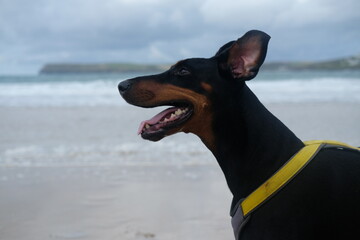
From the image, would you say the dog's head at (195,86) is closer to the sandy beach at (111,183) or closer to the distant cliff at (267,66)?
the sandy beach at (111,183)

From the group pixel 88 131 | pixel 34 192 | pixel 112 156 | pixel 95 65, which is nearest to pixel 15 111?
pixel 88 131

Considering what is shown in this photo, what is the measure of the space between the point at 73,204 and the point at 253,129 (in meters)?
3.03

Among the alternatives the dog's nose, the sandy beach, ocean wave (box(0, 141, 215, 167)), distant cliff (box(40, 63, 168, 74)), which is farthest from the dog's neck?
distant cliff (box(40, 63, 168, 74))

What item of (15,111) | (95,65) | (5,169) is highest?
(5,169)

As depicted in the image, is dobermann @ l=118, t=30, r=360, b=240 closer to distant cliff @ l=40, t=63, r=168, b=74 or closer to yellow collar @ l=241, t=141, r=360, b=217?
yellow collar @ l=241, t=141, r=360, b=217

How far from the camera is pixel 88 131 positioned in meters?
9.49

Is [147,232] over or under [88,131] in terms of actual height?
over

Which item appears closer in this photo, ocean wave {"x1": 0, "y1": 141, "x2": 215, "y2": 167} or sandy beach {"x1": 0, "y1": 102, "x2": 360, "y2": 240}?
sandy beach {"x1": 0, "y1": 102, "x2": 360, "y2": 240}

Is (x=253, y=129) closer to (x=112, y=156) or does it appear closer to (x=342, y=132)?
(x=112, y=156)

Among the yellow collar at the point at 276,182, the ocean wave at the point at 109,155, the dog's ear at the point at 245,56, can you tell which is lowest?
the ocean wave at the point at 109,155

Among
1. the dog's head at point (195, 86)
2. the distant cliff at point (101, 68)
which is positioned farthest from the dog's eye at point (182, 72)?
the distant cliff at point (101, 68)

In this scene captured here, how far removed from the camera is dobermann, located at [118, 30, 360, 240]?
92.4 inches

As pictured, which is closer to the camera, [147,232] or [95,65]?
[147,232]

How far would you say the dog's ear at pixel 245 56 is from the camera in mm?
2506
